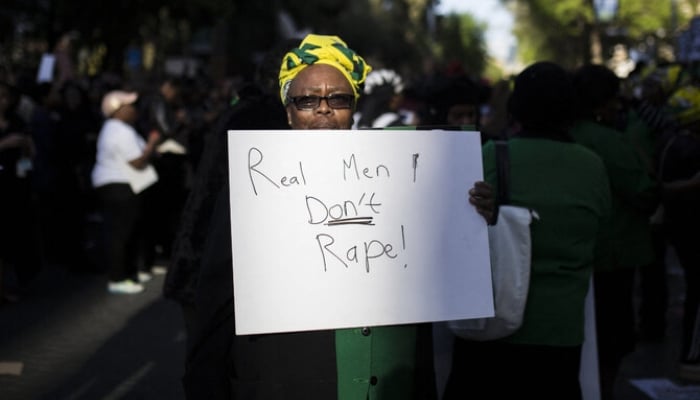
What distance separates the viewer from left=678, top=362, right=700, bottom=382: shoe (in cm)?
597

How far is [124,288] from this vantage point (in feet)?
28.9

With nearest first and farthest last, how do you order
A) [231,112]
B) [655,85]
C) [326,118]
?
[326,118]
[231,112]
[655,85]

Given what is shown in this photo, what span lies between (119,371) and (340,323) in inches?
159

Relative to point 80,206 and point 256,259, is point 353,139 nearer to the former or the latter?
point 256,259

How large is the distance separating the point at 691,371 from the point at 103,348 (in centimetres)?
Answer: 395

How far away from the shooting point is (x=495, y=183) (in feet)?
11.2

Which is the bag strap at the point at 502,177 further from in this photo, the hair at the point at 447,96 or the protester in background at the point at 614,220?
the hair at the point at 447,96

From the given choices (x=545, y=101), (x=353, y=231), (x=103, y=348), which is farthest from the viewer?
(x=103, y=348)

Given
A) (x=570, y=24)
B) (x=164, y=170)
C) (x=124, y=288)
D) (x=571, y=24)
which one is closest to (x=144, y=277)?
(x=124, y=288)

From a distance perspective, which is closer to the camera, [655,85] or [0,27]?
[655,85]

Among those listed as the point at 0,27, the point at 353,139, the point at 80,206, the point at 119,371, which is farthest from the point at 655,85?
the point at 0,27

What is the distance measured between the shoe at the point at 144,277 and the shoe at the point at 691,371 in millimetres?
5371

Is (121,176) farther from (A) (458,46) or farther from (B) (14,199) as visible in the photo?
(A) (458,46)

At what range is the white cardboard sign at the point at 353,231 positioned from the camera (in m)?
2.44
